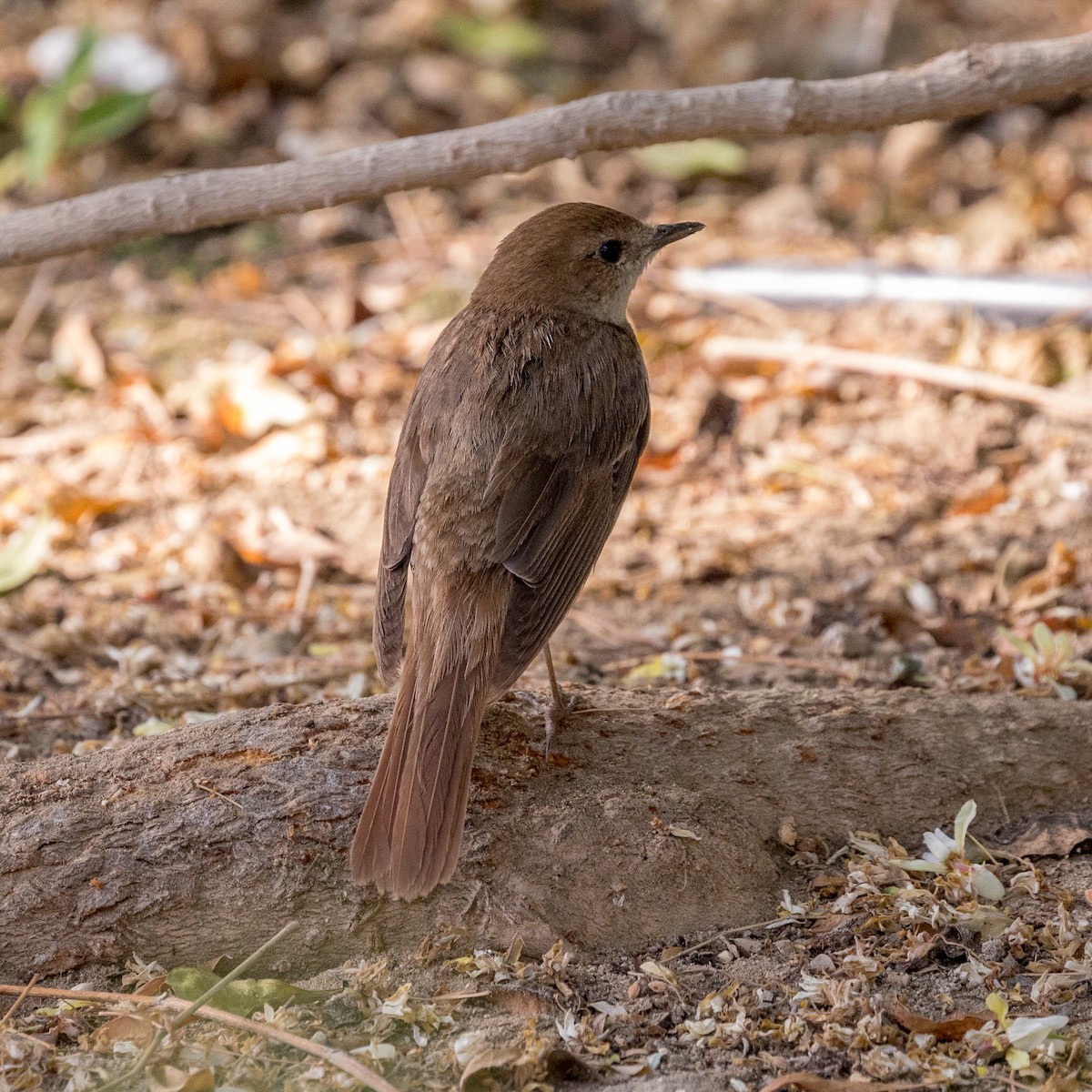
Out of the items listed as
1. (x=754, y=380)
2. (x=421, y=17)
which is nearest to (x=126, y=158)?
(x=421, y=17)

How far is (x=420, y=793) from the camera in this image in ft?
9.12

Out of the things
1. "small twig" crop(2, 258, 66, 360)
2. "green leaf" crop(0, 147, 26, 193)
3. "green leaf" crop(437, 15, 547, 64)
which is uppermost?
"green leaf" crop(437, 15, 547, 64)

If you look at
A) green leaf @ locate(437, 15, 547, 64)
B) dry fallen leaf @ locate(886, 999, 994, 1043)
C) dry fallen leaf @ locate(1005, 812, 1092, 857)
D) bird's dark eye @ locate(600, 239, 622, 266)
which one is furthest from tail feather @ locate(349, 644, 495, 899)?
green leaf @ locate(437, 15, 547, 64)

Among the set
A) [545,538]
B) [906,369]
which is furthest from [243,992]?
[906,369]

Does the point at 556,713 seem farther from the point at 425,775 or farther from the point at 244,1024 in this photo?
the point at 244,1024

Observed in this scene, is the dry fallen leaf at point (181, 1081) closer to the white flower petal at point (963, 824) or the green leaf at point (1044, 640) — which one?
the white flower petal at point (963, 824)

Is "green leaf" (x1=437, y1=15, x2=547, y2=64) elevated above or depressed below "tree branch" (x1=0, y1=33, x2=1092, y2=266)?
above

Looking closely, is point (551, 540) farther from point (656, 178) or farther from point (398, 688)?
point (656, 178)

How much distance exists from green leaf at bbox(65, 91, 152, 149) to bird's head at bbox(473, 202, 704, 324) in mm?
3952

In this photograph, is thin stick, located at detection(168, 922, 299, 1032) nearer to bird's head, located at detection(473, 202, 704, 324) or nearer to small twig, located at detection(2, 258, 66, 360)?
bird's head, located at detection(473, 202, 704, 324)

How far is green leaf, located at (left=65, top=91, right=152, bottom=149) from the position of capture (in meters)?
7.17

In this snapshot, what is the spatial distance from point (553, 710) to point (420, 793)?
1.91ft

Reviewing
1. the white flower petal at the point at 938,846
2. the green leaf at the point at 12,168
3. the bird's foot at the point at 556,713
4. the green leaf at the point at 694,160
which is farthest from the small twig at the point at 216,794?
the green leaf at the point at 694,160

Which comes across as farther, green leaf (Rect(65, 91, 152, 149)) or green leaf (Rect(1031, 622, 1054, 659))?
green leaf (Rect(65, 91, 152, 149))
